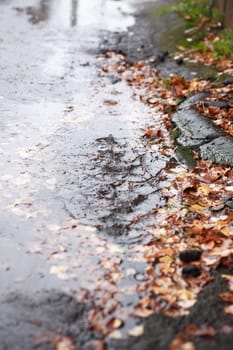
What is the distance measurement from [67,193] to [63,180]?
358 millimetres

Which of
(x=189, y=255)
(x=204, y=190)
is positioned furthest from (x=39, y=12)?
(x=189, y=255)

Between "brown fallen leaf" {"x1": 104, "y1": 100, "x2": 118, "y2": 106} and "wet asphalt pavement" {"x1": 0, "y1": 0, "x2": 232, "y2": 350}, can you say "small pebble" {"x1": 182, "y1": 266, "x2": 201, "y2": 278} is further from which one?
"brown fallen leaf" {"x1": 104, "y1": 100, "x2": 118, "y2": 106}

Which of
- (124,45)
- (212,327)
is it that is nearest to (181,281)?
(212,327)

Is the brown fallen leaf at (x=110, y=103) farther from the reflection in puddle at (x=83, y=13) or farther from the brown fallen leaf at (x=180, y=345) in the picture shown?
the reflection in puddle at (x=83, y=13)

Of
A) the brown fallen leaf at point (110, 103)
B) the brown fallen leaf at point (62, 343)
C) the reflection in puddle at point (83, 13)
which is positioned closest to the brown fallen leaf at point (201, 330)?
the brown fallen leaf at point (62, 343)

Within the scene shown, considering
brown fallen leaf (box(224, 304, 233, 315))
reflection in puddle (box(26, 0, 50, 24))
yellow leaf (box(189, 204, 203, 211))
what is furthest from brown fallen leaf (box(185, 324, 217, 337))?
reflection in puddle (box(26, 0, 50, 24))

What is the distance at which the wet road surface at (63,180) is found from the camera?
4266mm

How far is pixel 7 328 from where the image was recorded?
12.3 ft

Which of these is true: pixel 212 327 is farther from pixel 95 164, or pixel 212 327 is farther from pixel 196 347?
pixel 95 164

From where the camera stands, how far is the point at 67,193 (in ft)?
18.6

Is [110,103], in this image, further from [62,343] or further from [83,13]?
[83,13]

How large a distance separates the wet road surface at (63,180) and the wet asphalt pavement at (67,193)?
12 millimetres

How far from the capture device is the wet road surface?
14.0 feet

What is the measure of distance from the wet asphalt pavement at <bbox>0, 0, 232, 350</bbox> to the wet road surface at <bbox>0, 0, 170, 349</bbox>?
0.01 metres
